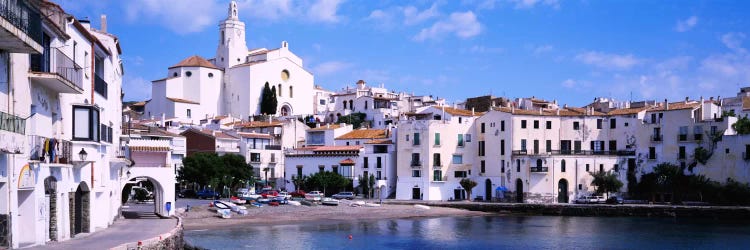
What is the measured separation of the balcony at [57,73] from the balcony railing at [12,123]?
5.45 ft

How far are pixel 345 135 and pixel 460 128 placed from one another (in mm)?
16648

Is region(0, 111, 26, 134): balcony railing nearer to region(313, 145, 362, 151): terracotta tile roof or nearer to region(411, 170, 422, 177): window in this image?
region(411, 170, 422, 177): window

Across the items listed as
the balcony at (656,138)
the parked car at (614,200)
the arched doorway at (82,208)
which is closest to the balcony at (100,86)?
the arched doorway at (82,208)

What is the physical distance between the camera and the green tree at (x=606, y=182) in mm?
69688

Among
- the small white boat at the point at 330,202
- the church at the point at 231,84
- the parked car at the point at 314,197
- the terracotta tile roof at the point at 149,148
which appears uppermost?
the church at the point at 231,84

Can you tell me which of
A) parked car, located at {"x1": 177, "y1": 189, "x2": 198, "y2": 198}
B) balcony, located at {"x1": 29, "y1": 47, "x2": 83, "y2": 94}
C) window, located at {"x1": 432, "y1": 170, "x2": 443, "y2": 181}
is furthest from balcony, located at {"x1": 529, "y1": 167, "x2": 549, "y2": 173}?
balcony, located at {"x1": 29, "y1": 47, "x2": 83, "y2": 94}

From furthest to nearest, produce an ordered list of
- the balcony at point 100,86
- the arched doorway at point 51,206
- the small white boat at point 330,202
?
the small white boat at point 330,202 → the balcony at point 100,86 → the arched doorway at point 51,206

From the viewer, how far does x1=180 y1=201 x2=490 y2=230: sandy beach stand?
5338cm

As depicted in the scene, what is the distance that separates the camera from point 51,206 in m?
22.9

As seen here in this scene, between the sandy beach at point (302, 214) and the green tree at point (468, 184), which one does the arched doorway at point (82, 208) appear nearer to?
the sandy beach at point (302, 214)

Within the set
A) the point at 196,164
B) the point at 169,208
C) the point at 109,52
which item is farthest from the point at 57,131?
the point at 196,164

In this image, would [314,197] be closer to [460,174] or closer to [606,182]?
[460,174]

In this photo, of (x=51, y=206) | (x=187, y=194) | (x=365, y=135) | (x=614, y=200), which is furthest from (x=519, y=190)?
(x=51, y=206)

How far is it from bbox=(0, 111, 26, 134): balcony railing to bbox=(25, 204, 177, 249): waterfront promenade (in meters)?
3.47
